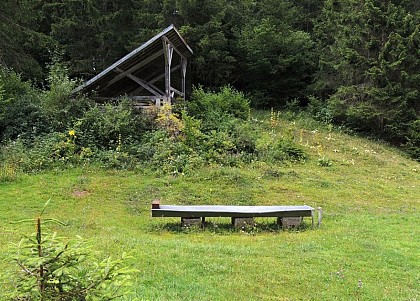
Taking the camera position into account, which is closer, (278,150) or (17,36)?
(278,150)

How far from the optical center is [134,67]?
1539 cm

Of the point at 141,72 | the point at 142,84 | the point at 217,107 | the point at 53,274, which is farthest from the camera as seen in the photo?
the point at 141,72

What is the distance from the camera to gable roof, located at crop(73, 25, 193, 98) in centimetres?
1409

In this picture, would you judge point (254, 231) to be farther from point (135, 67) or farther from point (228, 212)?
point (135, 67)

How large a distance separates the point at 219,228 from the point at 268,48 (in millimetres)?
17477

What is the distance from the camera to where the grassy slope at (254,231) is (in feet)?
15.5

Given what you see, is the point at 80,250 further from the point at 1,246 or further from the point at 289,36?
the point at 289,36

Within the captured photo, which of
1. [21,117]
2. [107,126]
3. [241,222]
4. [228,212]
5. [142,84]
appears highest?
[142,84]

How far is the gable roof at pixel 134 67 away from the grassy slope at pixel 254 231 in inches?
184

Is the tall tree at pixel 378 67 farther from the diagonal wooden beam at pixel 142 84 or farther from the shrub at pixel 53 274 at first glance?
the shrub at pixel 53 274

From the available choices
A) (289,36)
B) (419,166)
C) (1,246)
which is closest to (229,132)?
(419,166)

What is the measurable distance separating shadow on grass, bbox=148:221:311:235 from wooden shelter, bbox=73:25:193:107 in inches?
306

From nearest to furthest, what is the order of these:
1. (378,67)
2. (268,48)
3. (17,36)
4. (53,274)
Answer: (53,274), (17,36), (378,67), (268,48)

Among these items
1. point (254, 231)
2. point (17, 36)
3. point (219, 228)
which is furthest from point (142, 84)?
point (254, 231)
